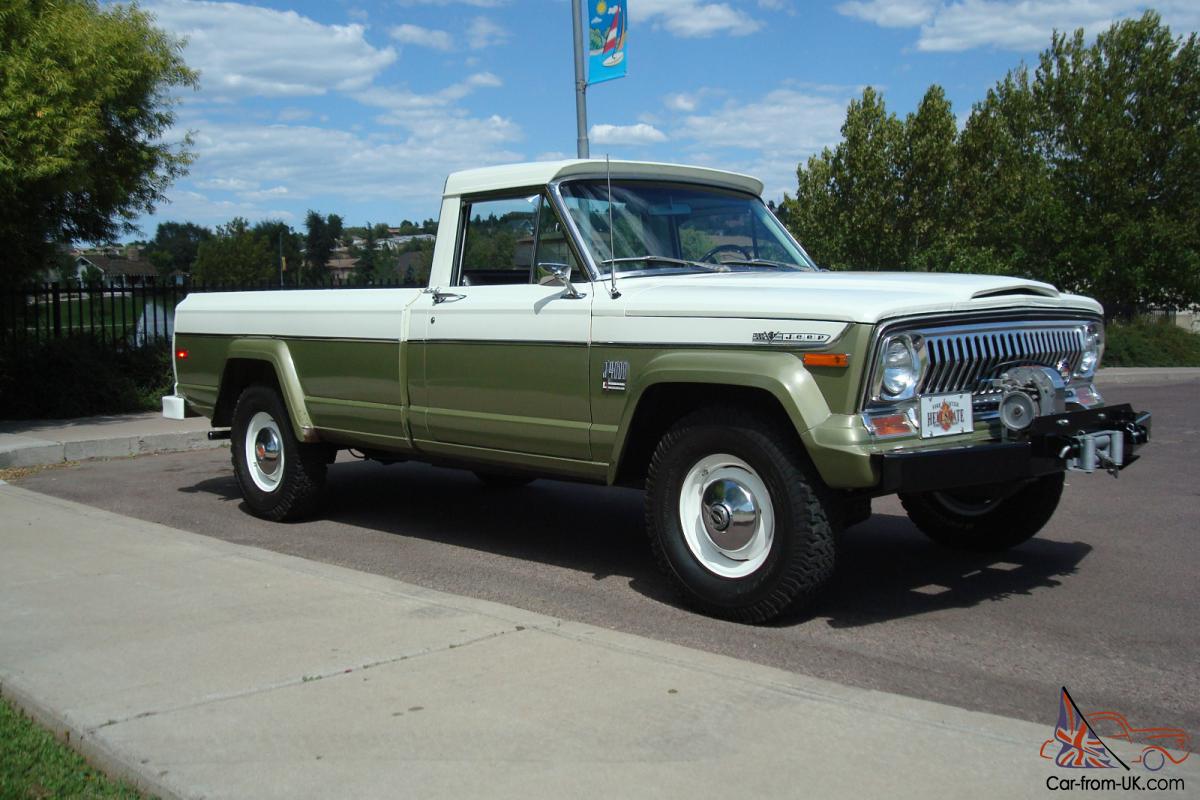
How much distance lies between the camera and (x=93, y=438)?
11203 mm

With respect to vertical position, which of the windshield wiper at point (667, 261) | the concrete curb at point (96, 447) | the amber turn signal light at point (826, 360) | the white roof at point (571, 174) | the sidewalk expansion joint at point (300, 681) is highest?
the white roof at point (571, 174)

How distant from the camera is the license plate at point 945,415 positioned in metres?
4.83

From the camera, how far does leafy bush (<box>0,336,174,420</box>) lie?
13094mm

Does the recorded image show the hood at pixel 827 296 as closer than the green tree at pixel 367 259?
Yes

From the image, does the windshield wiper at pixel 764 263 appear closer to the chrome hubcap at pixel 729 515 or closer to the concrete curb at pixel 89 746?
the chrome hubcap at pixel 729 515

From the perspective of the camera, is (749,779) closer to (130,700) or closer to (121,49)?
(130,700)

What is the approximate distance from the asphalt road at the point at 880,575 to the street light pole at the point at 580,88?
4.46 meters

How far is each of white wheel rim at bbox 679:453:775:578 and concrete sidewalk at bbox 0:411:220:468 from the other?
767 cm

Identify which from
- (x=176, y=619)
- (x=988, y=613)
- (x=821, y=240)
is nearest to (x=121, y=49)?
(x=176, y=619)

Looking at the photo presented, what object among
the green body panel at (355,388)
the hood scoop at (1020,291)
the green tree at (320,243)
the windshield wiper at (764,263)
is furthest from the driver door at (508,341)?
the green tree at (320,243)

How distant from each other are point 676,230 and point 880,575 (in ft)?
7.18

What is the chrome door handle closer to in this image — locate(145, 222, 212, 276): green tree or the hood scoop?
the hood scoop

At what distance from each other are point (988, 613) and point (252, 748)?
11.1 feet

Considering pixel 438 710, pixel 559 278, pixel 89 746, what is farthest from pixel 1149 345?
pixel 89 746
